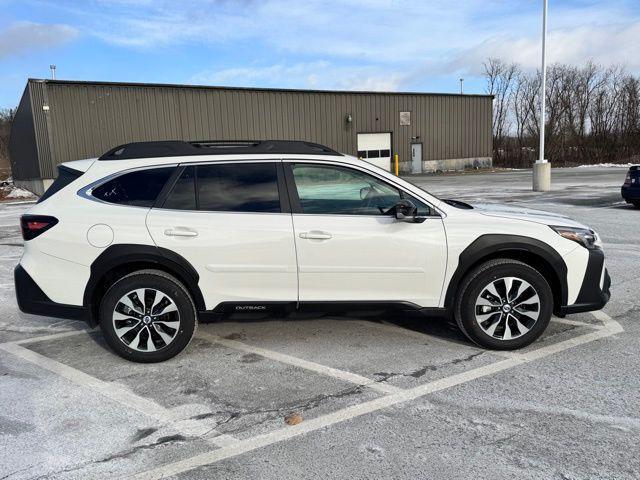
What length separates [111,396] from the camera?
371cm

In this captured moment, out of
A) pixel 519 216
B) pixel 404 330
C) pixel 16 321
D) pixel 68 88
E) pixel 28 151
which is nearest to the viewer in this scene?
pixel 519 216

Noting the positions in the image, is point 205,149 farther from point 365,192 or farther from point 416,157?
point 416,157

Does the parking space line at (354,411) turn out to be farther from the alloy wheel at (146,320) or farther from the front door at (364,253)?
the alloy wheel at (146,320)

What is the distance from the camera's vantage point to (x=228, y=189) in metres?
4.29

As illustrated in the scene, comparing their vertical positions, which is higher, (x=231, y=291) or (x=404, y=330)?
(x=231, y=291)

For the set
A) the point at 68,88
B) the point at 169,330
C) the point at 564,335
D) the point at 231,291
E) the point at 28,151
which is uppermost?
the point at 68,88

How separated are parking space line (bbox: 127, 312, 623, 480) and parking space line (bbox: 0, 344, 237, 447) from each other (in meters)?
0.13

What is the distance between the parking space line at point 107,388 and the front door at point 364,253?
140 cm

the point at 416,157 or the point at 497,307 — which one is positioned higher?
the point at 416,157

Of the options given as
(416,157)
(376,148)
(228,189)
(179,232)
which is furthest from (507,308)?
(416,157)

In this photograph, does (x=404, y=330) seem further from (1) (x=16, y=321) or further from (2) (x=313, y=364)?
(1) (x=16, y=321)

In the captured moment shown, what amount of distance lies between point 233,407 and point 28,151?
34289mm

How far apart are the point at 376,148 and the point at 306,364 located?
35143mm

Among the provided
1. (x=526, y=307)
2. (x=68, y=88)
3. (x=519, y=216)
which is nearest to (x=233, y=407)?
(x=526, y=307)
